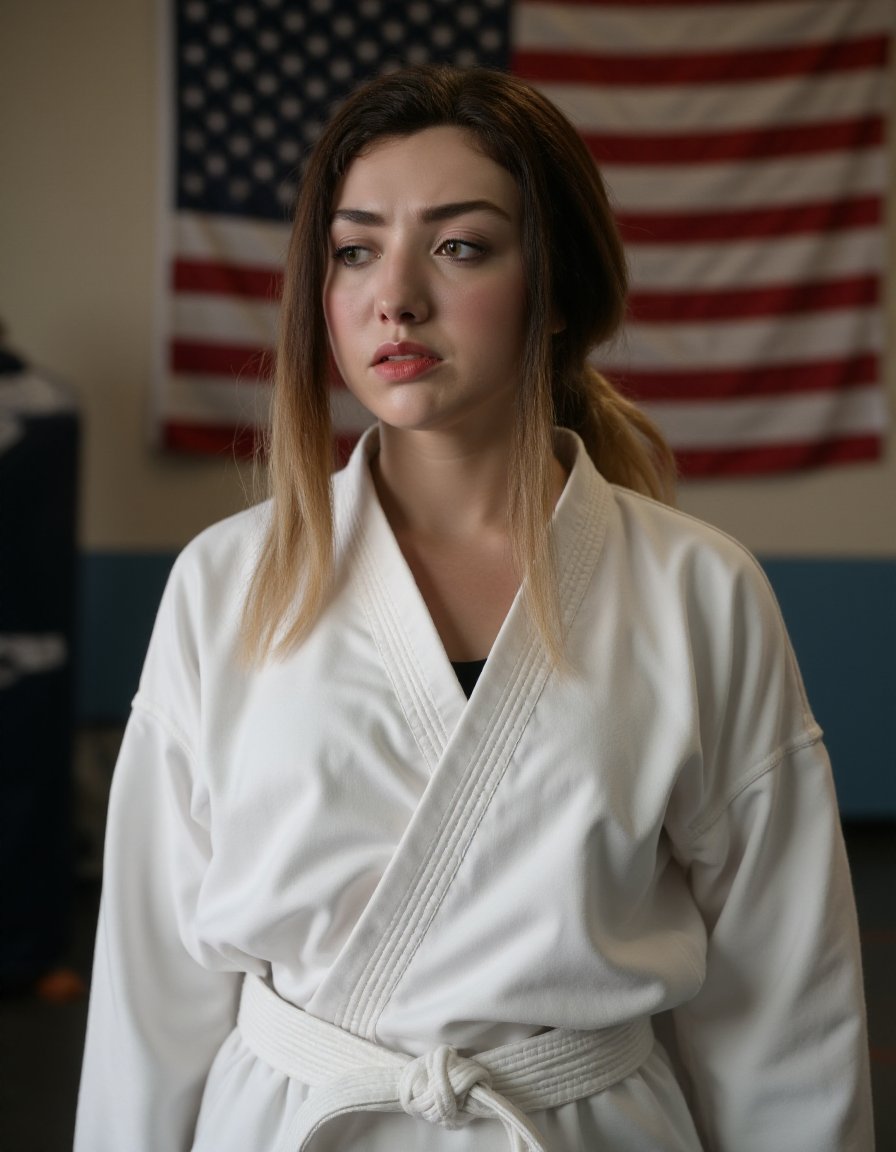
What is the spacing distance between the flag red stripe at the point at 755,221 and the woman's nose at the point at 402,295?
9.93 feet

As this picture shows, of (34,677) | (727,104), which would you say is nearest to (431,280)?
(34,677)

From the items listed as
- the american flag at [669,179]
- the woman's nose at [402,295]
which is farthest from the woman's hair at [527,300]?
the american flag at [669,179]

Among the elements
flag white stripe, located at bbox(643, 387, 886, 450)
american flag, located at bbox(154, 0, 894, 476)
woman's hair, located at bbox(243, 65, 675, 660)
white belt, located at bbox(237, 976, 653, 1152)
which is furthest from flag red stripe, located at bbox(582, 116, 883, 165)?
white belt, located at bbox(237, 976, 653, 1152)

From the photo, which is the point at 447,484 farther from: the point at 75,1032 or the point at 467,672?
the point at 75,1032

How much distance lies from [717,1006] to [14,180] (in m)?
3.38

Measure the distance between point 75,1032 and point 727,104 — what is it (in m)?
3.30

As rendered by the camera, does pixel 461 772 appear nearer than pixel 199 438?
Yes

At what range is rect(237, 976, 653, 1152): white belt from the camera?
102 cm

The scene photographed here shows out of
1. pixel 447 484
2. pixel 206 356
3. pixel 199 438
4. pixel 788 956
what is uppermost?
pixel 447 484

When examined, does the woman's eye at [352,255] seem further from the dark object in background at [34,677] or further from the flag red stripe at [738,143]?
the flag red stripe at [738,143]

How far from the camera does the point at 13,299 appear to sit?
3.74 metres

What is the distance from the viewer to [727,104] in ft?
12.9

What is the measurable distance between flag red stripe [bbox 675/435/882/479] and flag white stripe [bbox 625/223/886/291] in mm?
537

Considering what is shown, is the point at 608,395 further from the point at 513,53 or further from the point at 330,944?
the point at 513,53
